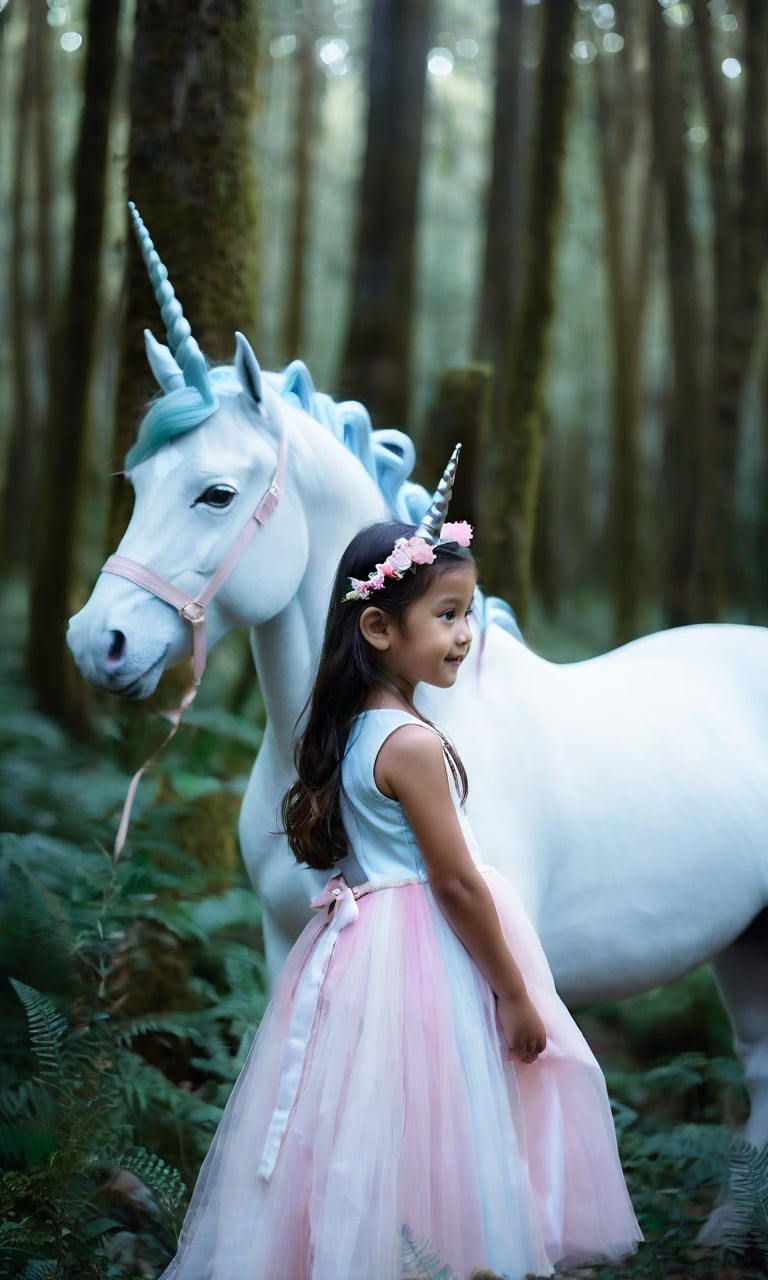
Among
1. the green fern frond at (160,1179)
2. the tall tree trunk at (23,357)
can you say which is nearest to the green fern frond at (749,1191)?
the green fern frond at (160,1179)

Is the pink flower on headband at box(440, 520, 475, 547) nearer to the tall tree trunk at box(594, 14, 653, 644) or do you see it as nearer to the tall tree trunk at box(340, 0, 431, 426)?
the tall tree trunk at box(340, 0, 431, 426)

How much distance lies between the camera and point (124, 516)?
Result: 4.40 meters

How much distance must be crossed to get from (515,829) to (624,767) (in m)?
0.48

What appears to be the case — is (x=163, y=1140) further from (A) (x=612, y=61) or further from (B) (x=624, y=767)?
(A) (x=612, y=61)

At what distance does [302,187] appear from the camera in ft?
46.0

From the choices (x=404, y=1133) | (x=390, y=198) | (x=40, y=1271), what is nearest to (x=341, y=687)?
(x=404, y=1133)

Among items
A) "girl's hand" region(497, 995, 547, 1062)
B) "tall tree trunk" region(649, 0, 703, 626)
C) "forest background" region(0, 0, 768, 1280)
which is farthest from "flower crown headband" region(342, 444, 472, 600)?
"tall tree trunk" region(649, 0, 703, 626)

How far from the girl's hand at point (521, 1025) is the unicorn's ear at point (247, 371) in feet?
5.13

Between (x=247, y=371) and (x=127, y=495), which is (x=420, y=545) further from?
(x=127, y=495)

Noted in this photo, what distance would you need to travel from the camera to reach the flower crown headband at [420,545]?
2506 millimetres

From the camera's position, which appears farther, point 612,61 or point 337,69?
point 337,69

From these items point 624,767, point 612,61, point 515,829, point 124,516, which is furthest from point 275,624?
point 612,61

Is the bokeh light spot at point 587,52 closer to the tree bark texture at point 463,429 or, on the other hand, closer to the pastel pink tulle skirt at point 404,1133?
the tree bark texture at point 463,429

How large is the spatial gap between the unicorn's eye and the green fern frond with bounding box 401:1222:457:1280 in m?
1.66
